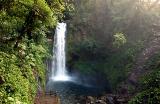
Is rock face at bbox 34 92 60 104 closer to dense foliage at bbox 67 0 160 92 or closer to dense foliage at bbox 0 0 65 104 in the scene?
dense foliage at bbox 0 0 65 104

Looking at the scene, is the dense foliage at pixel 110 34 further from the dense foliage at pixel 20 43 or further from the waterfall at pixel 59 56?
the dense foliage at pixel 20 43

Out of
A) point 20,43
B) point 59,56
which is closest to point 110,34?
point 59,56

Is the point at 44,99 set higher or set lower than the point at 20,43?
lower

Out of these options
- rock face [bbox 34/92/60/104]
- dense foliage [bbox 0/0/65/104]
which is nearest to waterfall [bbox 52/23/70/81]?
dense foliage [bbox 0/0/65/104]

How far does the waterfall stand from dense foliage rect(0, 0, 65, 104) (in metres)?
12.2

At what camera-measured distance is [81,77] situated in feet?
124

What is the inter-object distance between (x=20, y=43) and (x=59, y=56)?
47.3ft

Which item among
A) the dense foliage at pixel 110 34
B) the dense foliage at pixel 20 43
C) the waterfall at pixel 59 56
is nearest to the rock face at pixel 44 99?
the dense foliage at pixel 20 43

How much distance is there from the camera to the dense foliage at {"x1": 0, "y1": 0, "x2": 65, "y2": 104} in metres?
17.8

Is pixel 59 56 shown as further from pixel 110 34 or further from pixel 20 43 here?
pixel 20 43

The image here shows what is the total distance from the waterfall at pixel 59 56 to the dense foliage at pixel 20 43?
12.2m

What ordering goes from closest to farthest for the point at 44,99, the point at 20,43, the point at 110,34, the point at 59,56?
the point at 44,99, the point at 20,43, the point at 59,56, the point at 110,34

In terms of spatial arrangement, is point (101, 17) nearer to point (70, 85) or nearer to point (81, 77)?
point (81, 77)

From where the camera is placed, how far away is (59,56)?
38875mm
